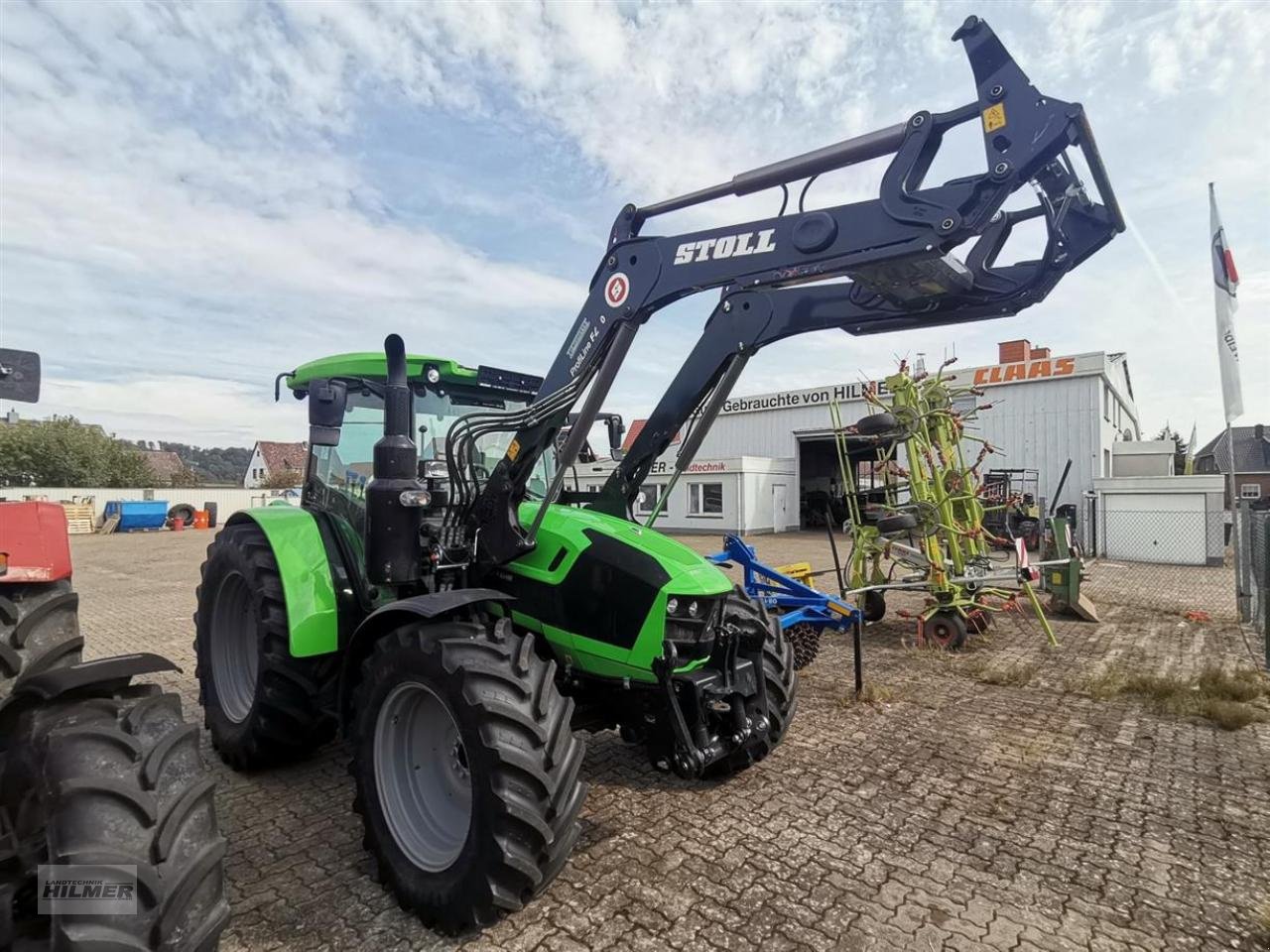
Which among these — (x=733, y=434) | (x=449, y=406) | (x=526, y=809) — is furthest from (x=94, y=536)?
(x=526, y=809)

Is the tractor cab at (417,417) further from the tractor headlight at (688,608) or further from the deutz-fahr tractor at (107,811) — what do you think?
the deutz-fahr tractor at (107,811)

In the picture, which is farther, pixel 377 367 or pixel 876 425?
pixel 876 425

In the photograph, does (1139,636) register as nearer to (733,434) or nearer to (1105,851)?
(1105,851)

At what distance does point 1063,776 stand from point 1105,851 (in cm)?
94

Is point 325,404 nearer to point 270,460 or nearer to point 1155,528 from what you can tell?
point 1155,528

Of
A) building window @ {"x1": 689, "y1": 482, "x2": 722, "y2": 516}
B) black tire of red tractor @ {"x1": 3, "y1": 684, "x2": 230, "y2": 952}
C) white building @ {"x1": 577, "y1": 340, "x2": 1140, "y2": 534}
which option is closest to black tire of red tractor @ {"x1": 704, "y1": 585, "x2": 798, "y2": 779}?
black tire of red tractor @ {"x1": 3, "y1": 684, "x2": 230, "y2": 952}

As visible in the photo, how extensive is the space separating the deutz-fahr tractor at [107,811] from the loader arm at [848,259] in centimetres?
171

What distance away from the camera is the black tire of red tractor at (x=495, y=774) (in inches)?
99.3

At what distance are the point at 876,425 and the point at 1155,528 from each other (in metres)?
13.4

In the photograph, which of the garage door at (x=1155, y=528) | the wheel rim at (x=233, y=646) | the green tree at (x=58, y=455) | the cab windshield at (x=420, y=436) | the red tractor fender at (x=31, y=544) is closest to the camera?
the red tractor fender at (x=31, y=544)

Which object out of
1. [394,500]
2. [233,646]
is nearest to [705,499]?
[233,646]

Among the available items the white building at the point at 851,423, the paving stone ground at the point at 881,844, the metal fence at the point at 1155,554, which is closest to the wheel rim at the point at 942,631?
the paving stone ground at the point at 881,844

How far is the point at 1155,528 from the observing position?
1689cm

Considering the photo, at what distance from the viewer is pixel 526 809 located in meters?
2.52
